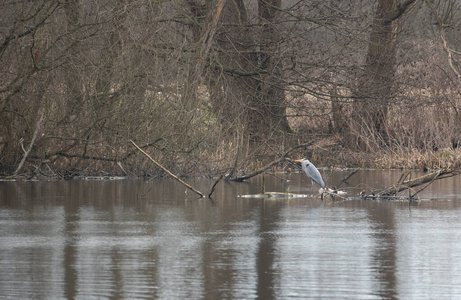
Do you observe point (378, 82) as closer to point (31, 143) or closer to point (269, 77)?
point (269, 77)

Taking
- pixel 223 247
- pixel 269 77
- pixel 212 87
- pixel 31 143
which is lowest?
pixel 223 247

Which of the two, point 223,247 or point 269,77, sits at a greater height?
point 269,77

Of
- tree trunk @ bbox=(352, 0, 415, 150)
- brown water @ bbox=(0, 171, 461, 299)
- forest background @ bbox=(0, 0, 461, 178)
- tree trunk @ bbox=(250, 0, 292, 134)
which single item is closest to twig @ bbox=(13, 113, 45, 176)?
forest background @ bbox=(0, 0, 461, 178)

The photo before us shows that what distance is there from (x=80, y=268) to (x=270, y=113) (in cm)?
1654

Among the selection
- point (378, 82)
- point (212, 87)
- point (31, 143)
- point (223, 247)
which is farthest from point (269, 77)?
point (223, 247)

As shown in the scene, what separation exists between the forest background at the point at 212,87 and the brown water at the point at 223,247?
247 centimetres

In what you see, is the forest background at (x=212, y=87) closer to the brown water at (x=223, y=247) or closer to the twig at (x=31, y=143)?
the twig at (x=31, y=143)

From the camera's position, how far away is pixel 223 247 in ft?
31.7

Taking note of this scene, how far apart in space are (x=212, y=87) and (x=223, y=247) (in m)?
12.0

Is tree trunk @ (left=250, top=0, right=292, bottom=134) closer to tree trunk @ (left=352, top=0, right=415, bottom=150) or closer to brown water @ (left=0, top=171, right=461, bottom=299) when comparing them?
tree trunk @ (left=352, top=0, right=415, bottom=150)

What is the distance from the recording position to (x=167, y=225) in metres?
11.7

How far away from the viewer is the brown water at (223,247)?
23.9 feet

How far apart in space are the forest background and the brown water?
8.10ft

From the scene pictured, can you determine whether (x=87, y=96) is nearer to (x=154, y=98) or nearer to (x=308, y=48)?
(x=154, y=98)
